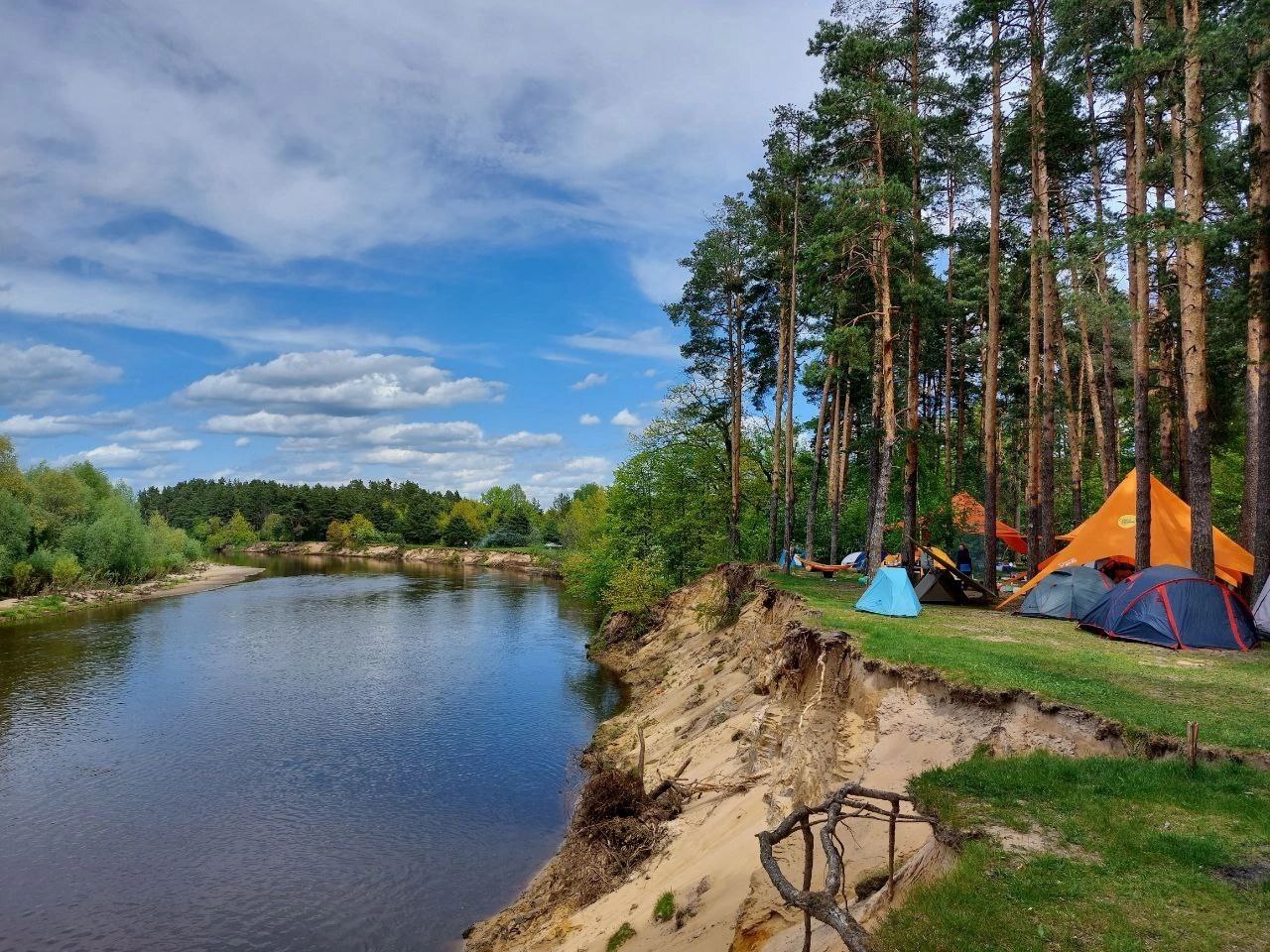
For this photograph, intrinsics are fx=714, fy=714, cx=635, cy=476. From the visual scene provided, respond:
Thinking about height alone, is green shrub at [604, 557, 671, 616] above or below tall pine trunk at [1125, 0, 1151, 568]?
below

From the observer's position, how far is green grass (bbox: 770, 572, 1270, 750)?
867 cm

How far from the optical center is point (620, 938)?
1008 cm

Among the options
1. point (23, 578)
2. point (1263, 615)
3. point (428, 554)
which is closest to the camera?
point (1263, 615)

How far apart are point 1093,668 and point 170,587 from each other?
75557mm

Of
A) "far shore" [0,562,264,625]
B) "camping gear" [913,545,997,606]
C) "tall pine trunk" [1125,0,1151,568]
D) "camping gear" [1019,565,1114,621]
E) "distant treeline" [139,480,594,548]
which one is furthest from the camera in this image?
"distant treeline" [139,480,594,548]

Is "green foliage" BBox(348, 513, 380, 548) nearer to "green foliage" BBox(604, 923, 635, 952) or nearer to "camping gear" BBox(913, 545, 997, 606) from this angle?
"camping gear" BBox(913, 545, 997, 606)

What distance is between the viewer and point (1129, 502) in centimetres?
1997

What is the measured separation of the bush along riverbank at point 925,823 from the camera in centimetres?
544

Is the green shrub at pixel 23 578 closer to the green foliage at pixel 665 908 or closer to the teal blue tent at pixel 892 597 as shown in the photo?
the teal blue tent at pixel 892 597

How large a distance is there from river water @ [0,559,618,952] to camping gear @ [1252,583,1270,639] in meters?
15.2

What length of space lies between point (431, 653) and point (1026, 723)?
31214 mm

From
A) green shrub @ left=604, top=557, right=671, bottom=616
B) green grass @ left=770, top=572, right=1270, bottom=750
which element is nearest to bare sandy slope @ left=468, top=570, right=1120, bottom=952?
green grass @ left=770, top=572, right=1270, bottom=750

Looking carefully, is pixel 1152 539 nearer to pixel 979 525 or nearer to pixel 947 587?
pixel 947 587

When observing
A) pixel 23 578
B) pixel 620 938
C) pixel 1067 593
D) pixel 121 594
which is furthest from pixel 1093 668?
pixel 121 594
